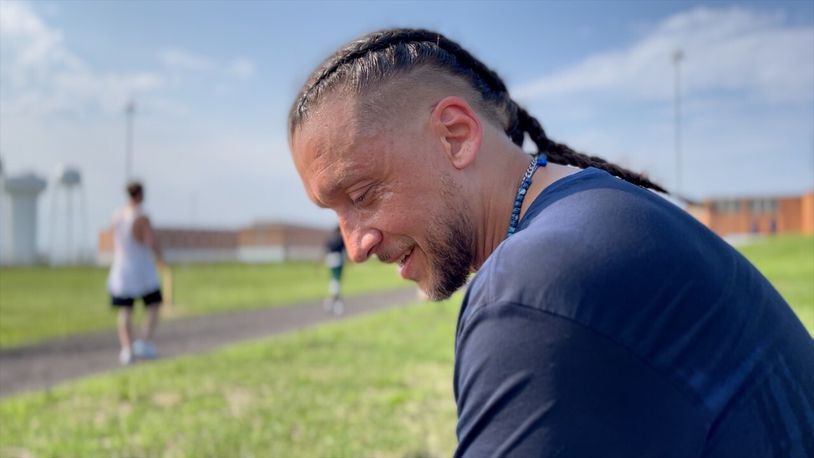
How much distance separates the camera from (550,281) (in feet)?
3.64

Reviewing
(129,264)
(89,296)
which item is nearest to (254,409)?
(129,264)

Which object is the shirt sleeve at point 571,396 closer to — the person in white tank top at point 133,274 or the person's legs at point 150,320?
the person in white tank top at point 133,274

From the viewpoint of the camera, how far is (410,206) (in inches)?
64.5

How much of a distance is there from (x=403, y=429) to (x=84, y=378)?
470 centimetres

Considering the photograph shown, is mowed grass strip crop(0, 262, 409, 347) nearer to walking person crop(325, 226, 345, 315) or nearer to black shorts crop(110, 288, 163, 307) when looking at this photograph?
walking person crop(325, 226, 345, 315)

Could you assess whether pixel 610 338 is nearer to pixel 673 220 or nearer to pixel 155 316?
pixel 673 220

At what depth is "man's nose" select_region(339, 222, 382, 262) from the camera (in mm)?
1729

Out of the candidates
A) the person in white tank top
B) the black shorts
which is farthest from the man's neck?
the black shorts

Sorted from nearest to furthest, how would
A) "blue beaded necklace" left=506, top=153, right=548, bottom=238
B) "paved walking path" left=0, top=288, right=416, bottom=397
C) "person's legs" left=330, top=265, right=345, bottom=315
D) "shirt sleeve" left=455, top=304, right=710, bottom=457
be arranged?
"shirt sleeve" left=455, top=304, right=710, bottom=457 → "blue beaded necklace" left=506, top=153, right=548, bottom=238 → "paved walking path" left=0, top=288, right=416, bottom=397 → "person's legs" left=330, top=265, right=345, bottom=315

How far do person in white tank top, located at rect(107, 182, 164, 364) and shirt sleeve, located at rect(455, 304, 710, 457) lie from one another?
8.93 metres

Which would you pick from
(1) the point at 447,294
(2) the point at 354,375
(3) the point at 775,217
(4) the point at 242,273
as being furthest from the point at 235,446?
(3) the point at 775,217

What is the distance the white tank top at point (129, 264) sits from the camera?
9.41 meters

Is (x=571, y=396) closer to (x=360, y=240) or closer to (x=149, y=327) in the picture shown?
(x=360, y=240)

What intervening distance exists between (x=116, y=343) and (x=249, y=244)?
50158 mm
